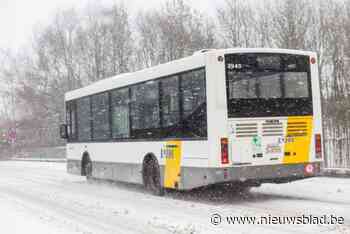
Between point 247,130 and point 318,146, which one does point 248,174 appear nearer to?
point 247,130

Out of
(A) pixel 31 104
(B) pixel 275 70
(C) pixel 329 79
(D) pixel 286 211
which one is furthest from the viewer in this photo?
(A) pixel 31 104

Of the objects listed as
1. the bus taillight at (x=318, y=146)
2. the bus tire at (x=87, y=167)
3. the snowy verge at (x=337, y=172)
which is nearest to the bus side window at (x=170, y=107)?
the bus taillight at (x=318, y=146)

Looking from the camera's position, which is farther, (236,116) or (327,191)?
(327,191)

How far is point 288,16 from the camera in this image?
1524 inches

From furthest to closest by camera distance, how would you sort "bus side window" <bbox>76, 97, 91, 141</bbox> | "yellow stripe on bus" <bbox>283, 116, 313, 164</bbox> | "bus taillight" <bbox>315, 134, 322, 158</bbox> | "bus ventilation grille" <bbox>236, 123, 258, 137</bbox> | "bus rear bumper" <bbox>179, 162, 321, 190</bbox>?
"bus side window" <bbox>76, 97, 91, 141</bbox> → "bus taillight" <bbox>315, 134, 322, 158</bbox> → "yellow stripe on bus" <bbox>283, 116, 313, 164</bbox> → "bus ventilation grille" <bbox>236, 123, 258, 137</bbox> → "bus rear bumper" <bbox>179, 162, 321, 190</bbox>

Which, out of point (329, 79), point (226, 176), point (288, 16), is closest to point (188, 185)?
point (226, 176)

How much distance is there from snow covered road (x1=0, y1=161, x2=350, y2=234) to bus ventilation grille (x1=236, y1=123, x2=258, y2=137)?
57.2 inches

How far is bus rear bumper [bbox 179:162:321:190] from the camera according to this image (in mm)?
12906

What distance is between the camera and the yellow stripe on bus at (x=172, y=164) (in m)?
14.5

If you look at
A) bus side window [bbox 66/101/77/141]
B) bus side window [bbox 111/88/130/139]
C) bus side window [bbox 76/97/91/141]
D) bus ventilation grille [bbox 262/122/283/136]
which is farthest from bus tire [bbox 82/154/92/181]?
bus ventilation grille [bbox 262/122/283/136]

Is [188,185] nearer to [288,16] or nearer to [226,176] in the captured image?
[226,176]

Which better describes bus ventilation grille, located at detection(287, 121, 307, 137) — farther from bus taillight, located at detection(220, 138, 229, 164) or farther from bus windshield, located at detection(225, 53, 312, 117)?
bus taillight, located at detection(220, 138, 229, 164)

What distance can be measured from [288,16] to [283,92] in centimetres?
2608

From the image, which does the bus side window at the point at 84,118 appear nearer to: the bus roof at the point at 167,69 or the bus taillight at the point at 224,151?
the bus roof at the point at 167,69
